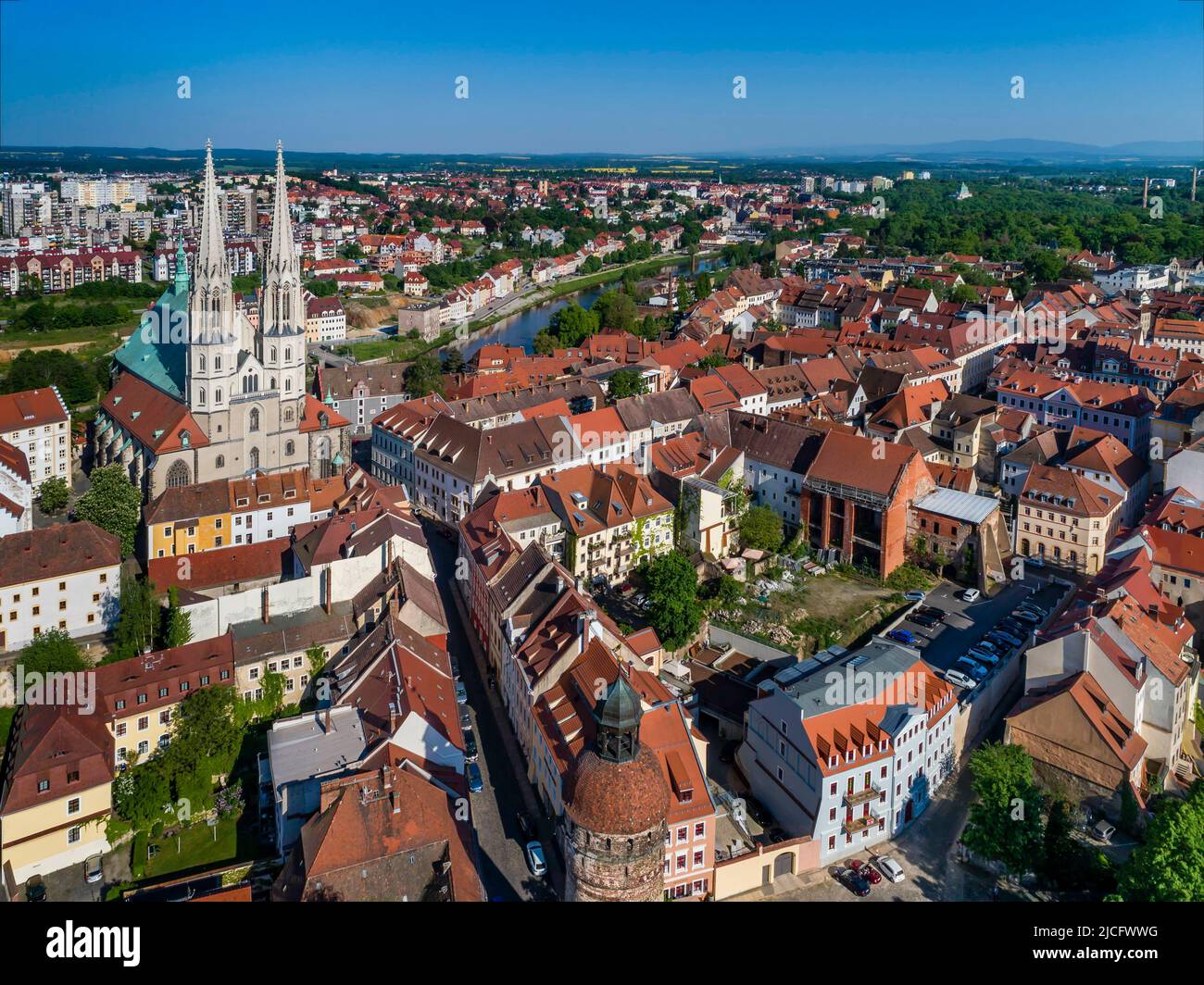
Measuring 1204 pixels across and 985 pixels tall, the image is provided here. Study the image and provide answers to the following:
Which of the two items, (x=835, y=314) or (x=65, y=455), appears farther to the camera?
(x=835, y=314)

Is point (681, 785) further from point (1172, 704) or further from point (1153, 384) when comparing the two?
point (1153, 384)

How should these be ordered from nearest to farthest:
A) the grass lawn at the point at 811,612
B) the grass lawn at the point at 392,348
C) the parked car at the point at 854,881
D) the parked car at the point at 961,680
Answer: the parked car at the point at 854,881, the parked car at the point at 961,680, the grass lawn at the point at 811,612, the grass lawn at the point at 392,348

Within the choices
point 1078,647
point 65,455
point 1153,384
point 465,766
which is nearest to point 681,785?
point 465,766

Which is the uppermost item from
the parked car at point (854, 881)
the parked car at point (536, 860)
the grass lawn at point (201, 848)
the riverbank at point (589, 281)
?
the riverbank at point (589, 281)

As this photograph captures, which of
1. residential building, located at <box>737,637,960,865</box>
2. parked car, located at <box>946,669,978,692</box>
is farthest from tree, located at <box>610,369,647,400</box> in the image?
residential building, located at <box>737,637,960,865</box>

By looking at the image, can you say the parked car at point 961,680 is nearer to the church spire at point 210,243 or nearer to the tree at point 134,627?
the tree at point 134,627

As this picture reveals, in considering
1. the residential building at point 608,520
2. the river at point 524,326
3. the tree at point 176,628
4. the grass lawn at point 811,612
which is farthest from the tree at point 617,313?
the tree at point 176,628

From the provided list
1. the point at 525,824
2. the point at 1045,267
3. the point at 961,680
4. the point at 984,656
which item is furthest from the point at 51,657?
the point at 1045,267
